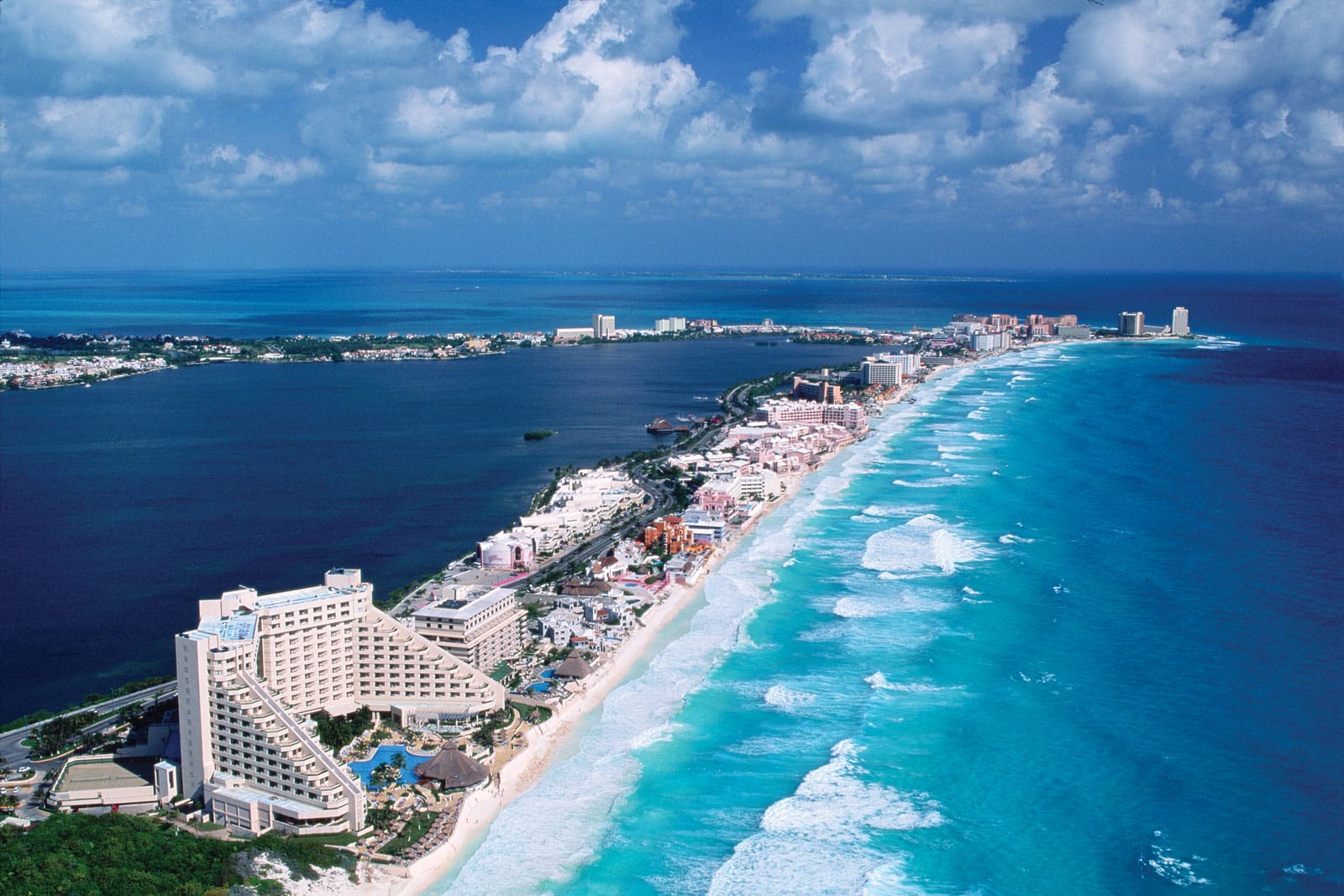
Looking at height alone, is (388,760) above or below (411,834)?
above

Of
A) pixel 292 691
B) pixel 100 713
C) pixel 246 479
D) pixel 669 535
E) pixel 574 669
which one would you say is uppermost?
pixel 246 479

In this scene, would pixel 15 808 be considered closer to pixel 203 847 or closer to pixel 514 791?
pixel 203 847

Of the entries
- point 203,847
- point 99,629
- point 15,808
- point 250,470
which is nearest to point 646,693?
point 203,847

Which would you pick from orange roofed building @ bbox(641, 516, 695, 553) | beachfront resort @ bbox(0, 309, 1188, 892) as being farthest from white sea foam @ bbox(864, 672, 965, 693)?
orange roofed building @ bbox(641, 516, 695, 553)

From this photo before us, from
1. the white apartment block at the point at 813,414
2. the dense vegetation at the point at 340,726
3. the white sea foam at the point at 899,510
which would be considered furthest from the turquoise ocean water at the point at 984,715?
the white apartment block at the point at 813,414

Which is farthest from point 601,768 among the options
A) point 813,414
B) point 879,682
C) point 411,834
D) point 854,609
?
point 813,414

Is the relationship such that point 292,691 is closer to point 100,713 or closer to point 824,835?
point 100,713
